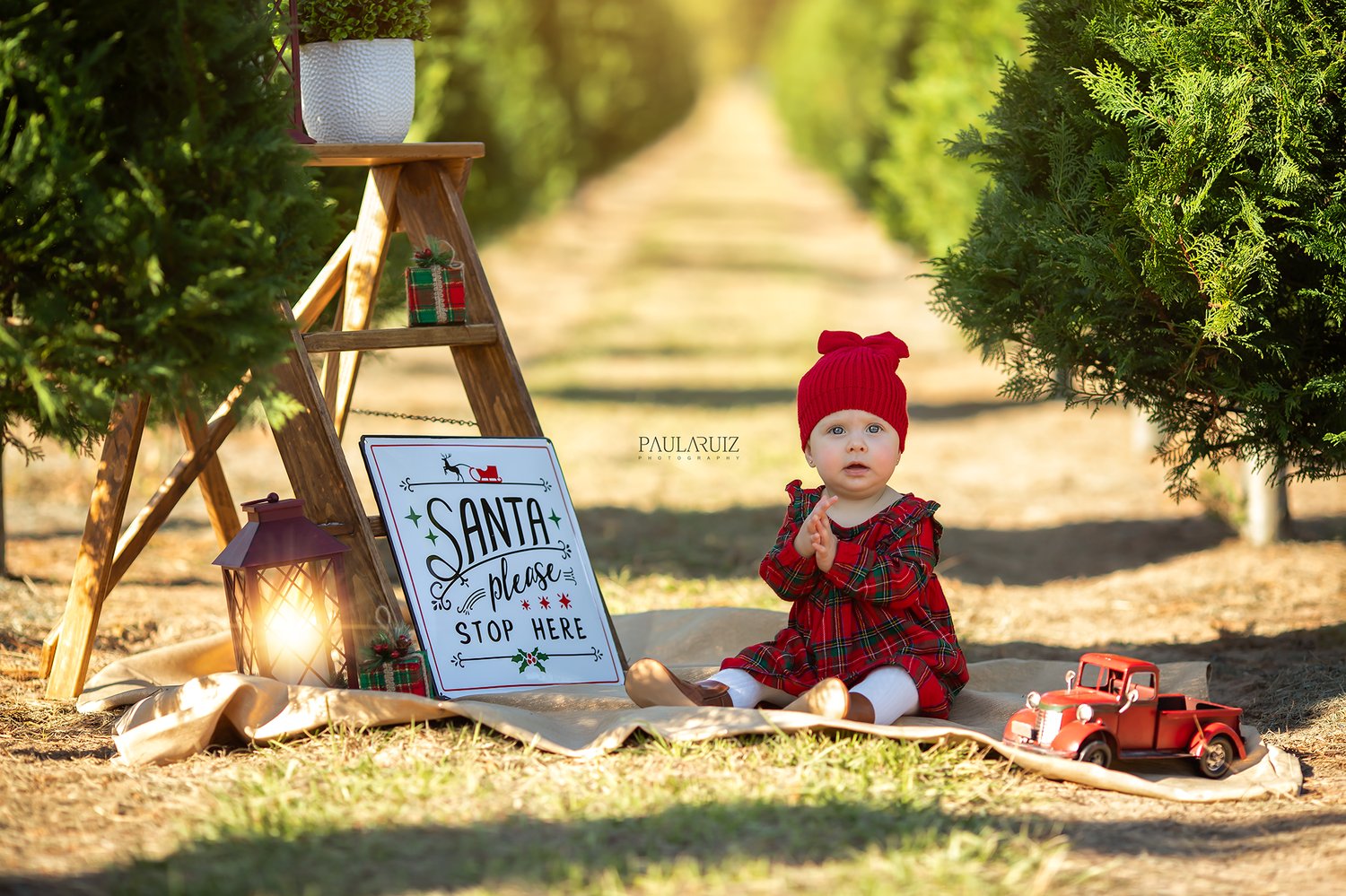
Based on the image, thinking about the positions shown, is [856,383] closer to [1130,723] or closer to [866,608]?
[866,608]

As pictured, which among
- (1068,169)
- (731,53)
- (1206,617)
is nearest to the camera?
(1068,169)

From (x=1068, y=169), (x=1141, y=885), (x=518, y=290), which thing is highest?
(x=518, y=290)

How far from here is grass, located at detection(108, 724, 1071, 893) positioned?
2.76 meters

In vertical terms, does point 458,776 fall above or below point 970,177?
below

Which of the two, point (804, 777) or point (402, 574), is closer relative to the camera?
point (804, 777)

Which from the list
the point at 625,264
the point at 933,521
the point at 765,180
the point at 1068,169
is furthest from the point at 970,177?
the point at 765,180

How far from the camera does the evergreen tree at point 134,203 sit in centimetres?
321

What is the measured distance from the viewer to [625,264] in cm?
2395

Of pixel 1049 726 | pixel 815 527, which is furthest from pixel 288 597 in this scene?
pixel 1049 726

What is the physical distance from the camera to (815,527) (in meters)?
3.77

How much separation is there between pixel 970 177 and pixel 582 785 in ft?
26.5

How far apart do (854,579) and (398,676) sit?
57.6 inches

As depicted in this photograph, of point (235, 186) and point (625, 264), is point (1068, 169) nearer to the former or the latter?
point (235, 186)

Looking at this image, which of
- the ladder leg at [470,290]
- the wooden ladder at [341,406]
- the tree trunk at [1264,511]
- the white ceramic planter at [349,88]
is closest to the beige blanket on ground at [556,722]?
the wooden ladder at [341,406]
